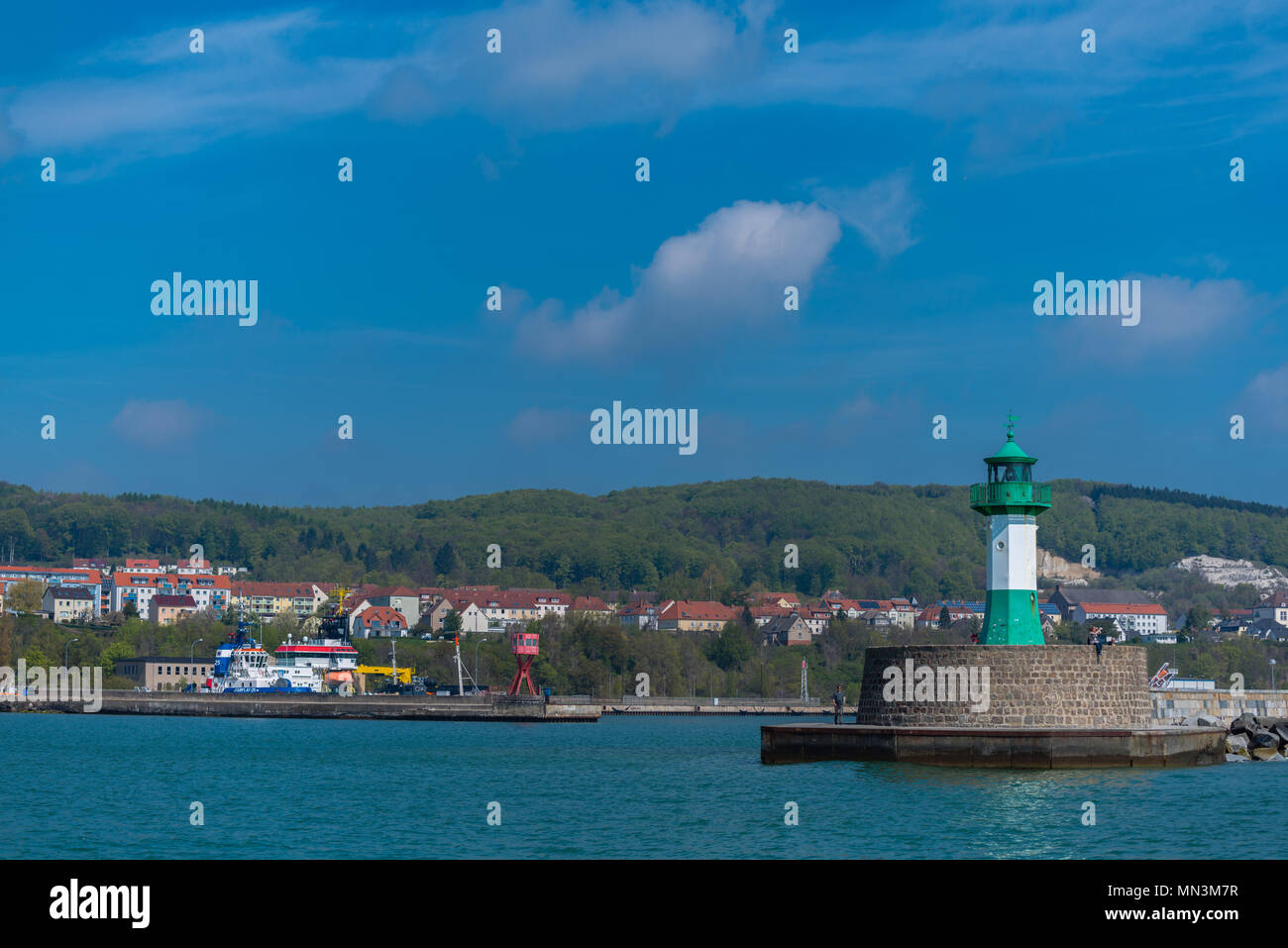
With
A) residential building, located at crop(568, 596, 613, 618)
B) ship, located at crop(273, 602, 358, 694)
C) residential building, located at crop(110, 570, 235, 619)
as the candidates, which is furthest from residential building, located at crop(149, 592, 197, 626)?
ship, located at crop(273, 602, 358, 694)

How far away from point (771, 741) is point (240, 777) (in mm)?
15060

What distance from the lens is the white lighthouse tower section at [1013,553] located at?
37719 mm

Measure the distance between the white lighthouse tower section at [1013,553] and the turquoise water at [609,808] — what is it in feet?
19.0

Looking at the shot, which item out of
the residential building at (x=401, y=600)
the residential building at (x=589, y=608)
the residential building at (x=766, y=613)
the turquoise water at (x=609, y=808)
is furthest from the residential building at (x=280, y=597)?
the turquoise water at (x=609, y=808)

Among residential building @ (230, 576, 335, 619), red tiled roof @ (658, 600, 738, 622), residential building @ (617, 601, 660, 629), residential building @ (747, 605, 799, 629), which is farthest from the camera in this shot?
residential building @ (230, 576, 335, 619)

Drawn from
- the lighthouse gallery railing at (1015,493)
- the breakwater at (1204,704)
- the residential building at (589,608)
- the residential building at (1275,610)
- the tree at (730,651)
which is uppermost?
the lighthouse gallery railing at (1015,493)

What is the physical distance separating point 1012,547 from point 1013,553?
16 centimetres

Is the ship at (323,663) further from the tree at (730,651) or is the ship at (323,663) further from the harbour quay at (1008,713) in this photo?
the harbour quay at (1008,713)

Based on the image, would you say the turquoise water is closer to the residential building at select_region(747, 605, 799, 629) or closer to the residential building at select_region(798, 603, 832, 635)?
the residential building at select_region(798, 603, 832, 635)

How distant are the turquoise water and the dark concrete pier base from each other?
1.37 ft

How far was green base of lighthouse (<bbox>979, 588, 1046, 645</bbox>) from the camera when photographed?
123ft
